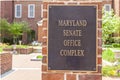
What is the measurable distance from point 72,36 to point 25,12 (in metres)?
48.3

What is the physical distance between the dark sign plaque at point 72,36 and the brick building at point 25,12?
4619 cm

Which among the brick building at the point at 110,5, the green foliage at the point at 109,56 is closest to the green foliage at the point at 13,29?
the brick building at the point at 110,5

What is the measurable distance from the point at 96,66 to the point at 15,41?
44.1 meters

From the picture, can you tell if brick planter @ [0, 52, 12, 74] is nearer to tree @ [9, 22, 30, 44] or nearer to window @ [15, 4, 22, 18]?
tree @ [9, 22, 30, 44]

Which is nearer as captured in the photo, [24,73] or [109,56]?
[24,73]

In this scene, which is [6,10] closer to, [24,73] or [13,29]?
[13,29]

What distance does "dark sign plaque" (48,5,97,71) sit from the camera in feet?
19.4

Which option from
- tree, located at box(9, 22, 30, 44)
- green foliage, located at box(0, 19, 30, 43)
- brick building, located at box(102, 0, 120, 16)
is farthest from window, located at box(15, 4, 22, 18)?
brick building, located at box(102, 0, 120, 16)

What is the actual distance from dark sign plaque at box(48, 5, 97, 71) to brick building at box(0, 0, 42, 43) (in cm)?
4619

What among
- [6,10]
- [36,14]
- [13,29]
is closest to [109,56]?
[13,29]

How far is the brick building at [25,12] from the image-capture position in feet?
172

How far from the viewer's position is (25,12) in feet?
176

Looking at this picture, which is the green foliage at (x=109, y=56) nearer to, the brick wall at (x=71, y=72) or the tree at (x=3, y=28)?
the brick wall at (x=71, y=72)

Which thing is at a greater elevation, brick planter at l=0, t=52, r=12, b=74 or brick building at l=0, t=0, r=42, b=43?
brick building at l=0, t=0, r=42, b=43
